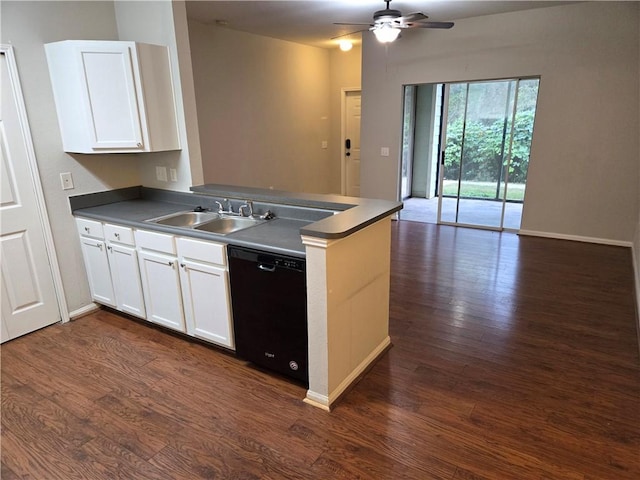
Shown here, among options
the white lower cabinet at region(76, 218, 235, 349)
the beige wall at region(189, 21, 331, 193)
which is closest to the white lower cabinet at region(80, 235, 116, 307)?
the white lower cabinet at region(76, 218, 235, 349)

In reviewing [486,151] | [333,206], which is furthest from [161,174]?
[486,151]

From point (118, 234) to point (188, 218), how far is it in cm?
50

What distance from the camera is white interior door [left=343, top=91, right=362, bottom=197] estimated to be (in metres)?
7.24

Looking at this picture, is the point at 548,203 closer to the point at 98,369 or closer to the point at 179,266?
the point at 179,266

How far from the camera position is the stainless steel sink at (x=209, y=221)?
2854 mm

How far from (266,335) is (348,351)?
48 cm

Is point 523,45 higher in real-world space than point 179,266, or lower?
higher

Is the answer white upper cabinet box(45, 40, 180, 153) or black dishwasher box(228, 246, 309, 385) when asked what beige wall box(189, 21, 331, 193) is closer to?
white upper cabinet box(45, 40, 180, 153)

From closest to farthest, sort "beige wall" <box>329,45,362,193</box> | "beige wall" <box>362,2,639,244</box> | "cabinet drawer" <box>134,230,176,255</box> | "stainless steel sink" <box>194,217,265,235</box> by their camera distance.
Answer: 1. "cabinet drawer" <box>134,230,176,255</box>
2. "stainless steel sink" <box>194,217,265,235</box>
3. "beige wall" <box>362,2,639,244</box>
4. "beige wall" <box>329,45,362,193</box>

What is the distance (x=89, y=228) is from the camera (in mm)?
3137

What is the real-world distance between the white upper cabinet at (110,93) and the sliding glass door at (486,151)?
13.2 feet

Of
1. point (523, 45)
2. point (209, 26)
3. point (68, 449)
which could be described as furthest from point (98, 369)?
point (523, 45)

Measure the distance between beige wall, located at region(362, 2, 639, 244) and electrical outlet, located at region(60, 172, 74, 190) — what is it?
172 inches

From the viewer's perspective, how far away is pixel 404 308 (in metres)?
3.36
